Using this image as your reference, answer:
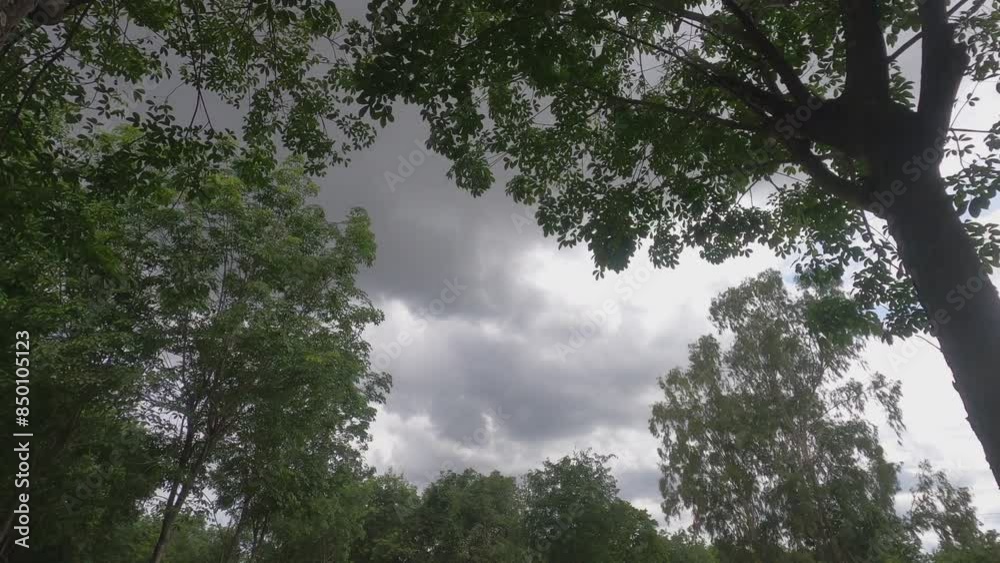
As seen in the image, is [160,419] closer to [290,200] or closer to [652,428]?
[290,200]

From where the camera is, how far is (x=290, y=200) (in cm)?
1300

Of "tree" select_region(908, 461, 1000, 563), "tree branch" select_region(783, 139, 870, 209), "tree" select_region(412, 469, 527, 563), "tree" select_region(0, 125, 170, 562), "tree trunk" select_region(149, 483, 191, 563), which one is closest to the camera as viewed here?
"tree branch" select_region(783, 139, 870, 209)

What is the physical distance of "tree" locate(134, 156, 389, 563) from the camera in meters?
10.5

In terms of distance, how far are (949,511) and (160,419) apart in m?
27.3

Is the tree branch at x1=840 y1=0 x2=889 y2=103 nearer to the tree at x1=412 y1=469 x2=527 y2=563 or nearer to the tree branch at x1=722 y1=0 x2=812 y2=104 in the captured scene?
the tree branch at x1=722 y1=0 x2=812 y2=104

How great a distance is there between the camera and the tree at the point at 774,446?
1895 centimetres

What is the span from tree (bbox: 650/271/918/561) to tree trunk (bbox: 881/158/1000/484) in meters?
17.8

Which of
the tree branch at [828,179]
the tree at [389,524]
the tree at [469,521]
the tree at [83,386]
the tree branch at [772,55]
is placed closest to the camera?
the tree branch at [828,179]

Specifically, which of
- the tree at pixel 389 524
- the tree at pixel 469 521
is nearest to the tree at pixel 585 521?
the tree at pixel 469 521

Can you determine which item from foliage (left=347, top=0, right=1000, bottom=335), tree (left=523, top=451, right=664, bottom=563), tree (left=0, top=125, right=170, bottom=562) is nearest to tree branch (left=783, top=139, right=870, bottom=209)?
foliage (left=347, top=0, right=1000, bottom=335)

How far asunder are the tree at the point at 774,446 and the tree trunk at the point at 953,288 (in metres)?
17.8

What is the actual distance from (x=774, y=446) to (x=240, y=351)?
833 inches

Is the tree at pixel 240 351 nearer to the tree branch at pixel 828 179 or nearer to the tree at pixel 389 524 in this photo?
the tree branch at pixel 828 179

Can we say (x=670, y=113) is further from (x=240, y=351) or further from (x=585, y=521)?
(x=585, y=521)
